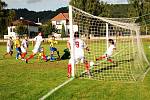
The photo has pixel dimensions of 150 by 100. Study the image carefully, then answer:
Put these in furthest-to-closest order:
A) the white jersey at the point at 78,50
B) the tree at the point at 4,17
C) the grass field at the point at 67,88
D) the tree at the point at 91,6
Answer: the tree at the point at 4,17
the tree at the point at 91,6
the white jersey at the point at 78,50
the grass field at the point at 67,88

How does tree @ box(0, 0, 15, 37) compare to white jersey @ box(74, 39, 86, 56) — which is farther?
tree @ box(0, 0, 15, 37)

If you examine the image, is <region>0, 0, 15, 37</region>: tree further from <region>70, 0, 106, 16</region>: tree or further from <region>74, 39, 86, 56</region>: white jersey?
<region>74, 39, 86, 56</region>: white jersey

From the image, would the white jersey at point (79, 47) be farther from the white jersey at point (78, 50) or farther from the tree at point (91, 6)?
the tree at point (91, 6)

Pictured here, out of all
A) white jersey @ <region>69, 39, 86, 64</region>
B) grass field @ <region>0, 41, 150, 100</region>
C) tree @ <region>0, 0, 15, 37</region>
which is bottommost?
grass field @ <region>0, 41, 150, 100</region>

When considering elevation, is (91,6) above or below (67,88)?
above

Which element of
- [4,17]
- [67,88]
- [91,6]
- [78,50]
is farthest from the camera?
[4,17]

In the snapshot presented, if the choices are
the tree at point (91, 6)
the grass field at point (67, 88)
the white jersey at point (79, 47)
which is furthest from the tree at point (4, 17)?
the grass field at point (67, 88)

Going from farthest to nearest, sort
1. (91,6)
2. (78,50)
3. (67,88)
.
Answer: (91,6) → (78,50) → (67,88)

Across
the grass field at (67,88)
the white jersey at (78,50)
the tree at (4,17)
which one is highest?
the tree at (4,17)

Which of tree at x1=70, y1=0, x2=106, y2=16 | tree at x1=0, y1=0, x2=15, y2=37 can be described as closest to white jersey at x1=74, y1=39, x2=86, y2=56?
tree at x1=70, y1=0, x2=106, y2=16

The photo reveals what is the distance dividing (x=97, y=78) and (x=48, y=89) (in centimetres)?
333

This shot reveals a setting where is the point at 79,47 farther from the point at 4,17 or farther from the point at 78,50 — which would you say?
the point at 4,17

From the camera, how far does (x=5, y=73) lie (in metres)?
17.7

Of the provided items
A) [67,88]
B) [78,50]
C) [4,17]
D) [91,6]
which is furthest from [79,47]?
[4,17]
